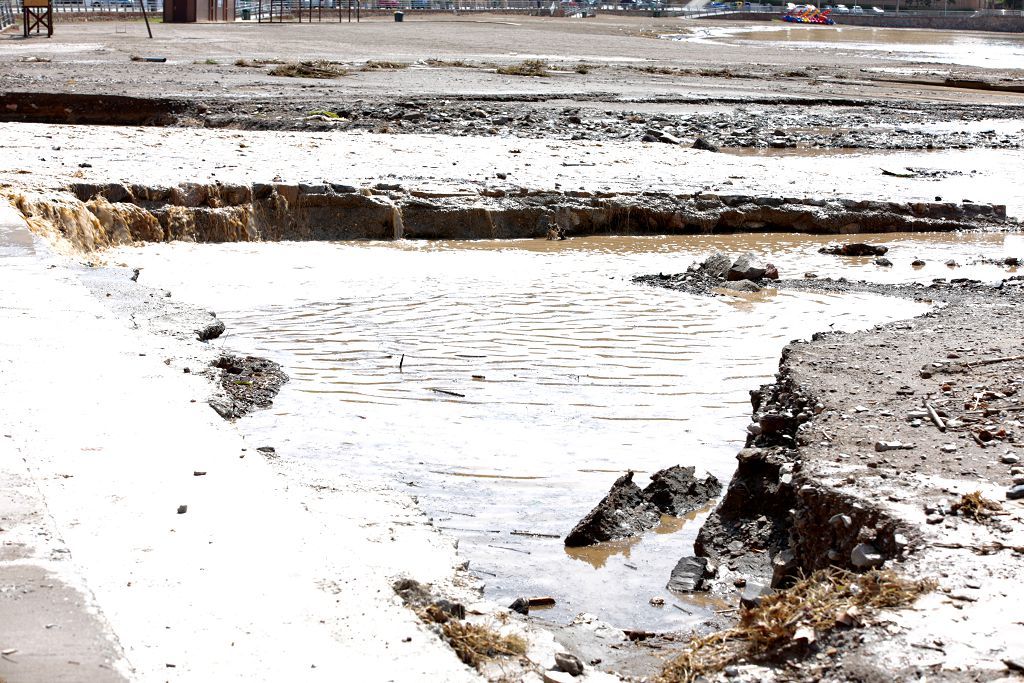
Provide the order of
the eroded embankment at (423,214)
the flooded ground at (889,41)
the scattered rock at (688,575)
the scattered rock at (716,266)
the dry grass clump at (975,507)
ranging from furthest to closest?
the flooded ground at (889,41) → the eroded embankment at (423,214) → the scattered rock at (716,266) → the scattered rock at (688,575) → the dry grass clump at (975,507)

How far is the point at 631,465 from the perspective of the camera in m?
5.97

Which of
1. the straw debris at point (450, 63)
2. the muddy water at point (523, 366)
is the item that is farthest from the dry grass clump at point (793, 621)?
the straw debris at point (450, 63)

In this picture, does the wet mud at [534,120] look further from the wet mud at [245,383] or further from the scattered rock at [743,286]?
the wet mud at [245,383]

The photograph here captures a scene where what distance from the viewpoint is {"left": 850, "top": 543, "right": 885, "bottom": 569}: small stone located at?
13.2 feet

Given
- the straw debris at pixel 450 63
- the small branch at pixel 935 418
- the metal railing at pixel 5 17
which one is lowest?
the small branch at pixel 935 418

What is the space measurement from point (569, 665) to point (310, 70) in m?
24.0

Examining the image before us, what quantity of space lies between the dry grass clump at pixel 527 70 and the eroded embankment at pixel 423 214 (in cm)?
1715

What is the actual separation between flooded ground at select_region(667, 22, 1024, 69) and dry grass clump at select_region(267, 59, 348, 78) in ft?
78.2

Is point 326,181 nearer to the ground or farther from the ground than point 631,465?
farther from the ground

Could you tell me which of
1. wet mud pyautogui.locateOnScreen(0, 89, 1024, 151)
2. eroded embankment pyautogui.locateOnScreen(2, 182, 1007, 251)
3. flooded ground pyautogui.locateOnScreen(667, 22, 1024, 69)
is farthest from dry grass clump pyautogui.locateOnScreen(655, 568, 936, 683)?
flooded ground pyautogui.locateOnScreen(667, 22, 1024, 69)

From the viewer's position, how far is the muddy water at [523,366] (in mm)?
5172

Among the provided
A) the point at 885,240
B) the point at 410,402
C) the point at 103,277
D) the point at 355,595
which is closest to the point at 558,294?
the point at 410,402

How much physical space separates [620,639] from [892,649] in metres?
1.14

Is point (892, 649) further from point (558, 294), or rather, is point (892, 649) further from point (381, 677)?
point (558, 294)
